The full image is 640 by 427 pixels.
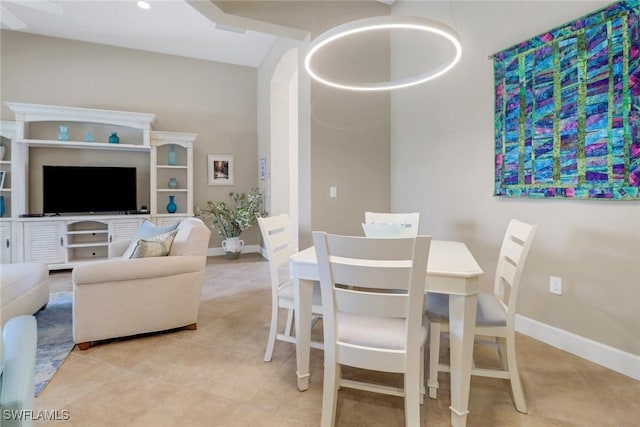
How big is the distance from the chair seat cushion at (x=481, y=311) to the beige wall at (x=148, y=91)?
4.43 meters

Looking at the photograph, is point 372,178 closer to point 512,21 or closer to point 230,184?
point 512,21

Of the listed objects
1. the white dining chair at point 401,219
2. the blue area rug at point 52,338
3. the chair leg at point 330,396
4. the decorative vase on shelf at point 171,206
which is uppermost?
the decorative vase on shelf at point 171,206

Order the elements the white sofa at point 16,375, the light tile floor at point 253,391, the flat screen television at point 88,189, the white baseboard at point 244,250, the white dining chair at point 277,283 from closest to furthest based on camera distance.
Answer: the white sofa at point 16,375, the light tile floor at point 253,391, the white dining chair at point 277,283, the flat screen television at point 88,189, the white baseboard at point 244,250

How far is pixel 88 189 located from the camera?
4.51 meters

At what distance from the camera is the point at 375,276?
46.9 inches

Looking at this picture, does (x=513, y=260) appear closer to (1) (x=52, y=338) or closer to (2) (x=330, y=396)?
(2) (x=330, y=396)

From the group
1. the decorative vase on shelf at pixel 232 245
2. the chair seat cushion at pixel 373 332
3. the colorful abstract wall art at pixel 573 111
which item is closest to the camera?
the chair seat cushion at pixel 373 332

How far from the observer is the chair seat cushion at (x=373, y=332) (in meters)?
1.31

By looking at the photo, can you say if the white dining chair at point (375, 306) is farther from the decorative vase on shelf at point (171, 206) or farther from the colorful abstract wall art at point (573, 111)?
the decorative vase on shelf at point (171, 206)

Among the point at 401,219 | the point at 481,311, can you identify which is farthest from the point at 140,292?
the point at 481,311

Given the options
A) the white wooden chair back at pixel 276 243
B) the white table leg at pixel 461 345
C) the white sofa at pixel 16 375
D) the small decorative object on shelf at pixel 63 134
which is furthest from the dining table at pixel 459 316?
the small decorative object on shelf at pixel 63 134

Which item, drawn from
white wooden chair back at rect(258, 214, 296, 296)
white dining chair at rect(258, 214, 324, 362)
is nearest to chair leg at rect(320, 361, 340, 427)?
white dining chair at rect(258, 214, 324, 362)

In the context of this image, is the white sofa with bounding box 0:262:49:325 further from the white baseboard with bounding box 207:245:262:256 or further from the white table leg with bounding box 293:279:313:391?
the white baseboard with bounding box 207:245:262:256

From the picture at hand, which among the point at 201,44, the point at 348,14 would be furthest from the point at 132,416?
the point at 201,44
